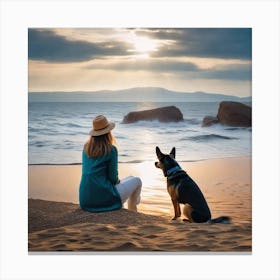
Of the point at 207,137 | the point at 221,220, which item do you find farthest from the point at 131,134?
the point at 221,220

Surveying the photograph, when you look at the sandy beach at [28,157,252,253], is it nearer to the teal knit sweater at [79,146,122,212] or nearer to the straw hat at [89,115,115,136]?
the teal knit sweater at [79,146,122,212]

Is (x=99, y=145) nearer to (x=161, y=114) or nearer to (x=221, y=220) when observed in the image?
(x=161, y=114)

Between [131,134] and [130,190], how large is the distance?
499 millimetres

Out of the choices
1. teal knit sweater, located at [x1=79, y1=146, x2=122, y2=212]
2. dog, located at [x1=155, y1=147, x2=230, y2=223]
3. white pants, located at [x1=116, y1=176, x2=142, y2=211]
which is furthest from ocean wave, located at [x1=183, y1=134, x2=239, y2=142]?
teal knit sweater, located at [x1=79, y1=146, x2=122, y2=212]

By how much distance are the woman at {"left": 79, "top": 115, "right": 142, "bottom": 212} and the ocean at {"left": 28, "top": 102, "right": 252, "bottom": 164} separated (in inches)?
5.2

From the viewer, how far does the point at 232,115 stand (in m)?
5.36

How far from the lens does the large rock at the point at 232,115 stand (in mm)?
5309

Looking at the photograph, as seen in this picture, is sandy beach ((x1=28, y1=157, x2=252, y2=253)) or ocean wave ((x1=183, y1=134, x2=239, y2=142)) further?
ocean wave ((x1=183, y1=134, x2=239, y2=142))

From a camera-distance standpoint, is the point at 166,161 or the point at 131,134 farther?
the point at 131,134

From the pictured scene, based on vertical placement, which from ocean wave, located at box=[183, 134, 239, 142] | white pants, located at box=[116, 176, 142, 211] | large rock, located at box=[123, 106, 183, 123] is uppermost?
large rock, located at box=[123, 106, 183, 123]

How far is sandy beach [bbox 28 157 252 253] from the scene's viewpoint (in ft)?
16.5
